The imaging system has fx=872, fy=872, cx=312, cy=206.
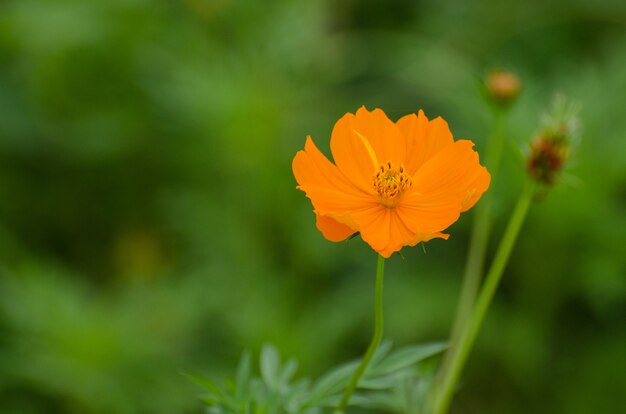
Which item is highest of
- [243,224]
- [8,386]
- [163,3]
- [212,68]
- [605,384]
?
[163,3]

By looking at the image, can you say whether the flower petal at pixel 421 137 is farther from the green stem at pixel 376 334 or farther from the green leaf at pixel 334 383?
the green leaf at pixel 334 383

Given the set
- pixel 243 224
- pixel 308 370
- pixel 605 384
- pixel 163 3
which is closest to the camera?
pixel 308 370

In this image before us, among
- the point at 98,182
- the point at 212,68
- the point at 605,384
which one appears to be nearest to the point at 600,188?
the point at 605,384

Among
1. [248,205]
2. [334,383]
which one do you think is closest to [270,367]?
[334,383]

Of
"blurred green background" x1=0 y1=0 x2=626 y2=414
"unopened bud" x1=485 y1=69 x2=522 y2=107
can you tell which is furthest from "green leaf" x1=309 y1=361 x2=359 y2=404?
"blurred green background" x1=0 y1=0 x2=626 y2=414

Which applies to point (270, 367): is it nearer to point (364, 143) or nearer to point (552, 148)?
point (364, 143)

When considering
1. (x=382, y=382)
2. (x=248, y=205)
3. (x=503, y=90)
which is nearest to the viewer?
(x=382, y=382)

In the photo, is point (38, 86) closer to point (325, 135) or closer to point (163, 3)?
point (163, 3)
